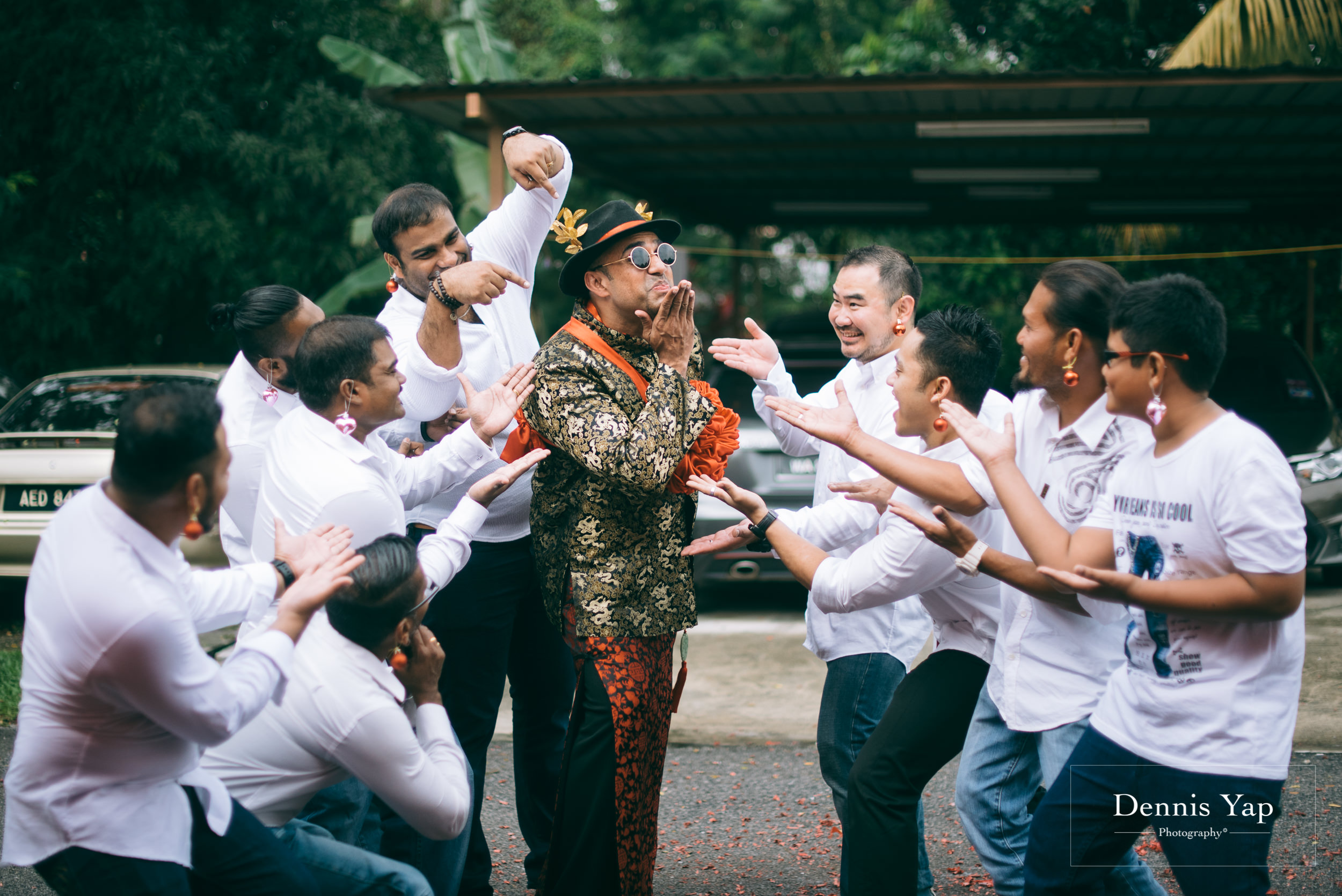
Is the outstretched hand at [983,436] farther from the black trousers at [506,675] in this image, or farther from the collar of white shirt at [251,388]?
the collar of white shirt at [251,388]

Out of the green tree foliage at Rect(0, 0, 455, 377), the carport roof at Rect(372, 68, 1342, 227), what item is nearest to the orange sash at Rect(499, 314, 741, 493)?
the carport roof at Rect(372, 68, 1342, 227)

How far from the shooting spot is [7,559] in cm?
672

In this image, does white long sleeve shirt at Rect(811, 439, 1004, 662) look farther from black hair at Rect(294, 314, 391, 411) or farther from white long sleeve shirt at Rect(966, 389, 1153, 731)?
black hair at Rect(294, 314, 391, 411)

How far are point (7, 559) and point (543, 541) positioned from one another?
5038mm

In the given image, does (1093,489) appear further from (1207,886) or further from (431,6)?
(431,6)

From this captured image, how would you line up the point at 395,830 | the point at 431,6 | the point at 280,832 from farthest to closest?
the point at 431,6, the point at 395,830, the point at 280,832

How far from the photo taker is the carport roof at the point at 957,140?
8.42 meters

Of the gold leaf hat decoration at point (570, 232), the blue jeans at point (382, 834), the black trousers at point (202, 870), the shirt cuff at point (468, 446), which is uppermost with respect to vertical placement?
the gold leaf hat decoration at point (570, 232)

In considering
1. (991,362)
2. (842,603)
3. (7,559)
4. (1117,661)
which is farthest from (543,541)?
(7,559)

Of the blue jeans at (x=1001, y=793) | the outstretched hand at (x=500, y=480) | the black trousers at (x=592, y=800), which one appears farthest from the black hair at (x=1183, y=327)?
the black trousers at (x=592, y=800)

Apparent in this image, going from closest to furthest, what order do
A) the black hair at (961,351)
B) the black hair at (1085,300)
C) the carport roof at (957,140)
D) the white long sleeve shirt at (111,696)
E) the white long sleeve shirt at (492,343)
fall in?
the white long sleeve shirt at (111,696) → the black hair at (1085,300) → the black hair at (961,351) → the white long sleeve shirt at (492,343) → the carport roof at (957,140)

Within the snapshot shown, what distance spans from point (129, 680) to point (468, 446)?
1.41 meters

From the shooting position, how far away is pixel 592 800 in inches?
125

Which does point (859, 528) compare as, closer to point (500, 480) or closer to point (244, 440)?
point (500, 480)
